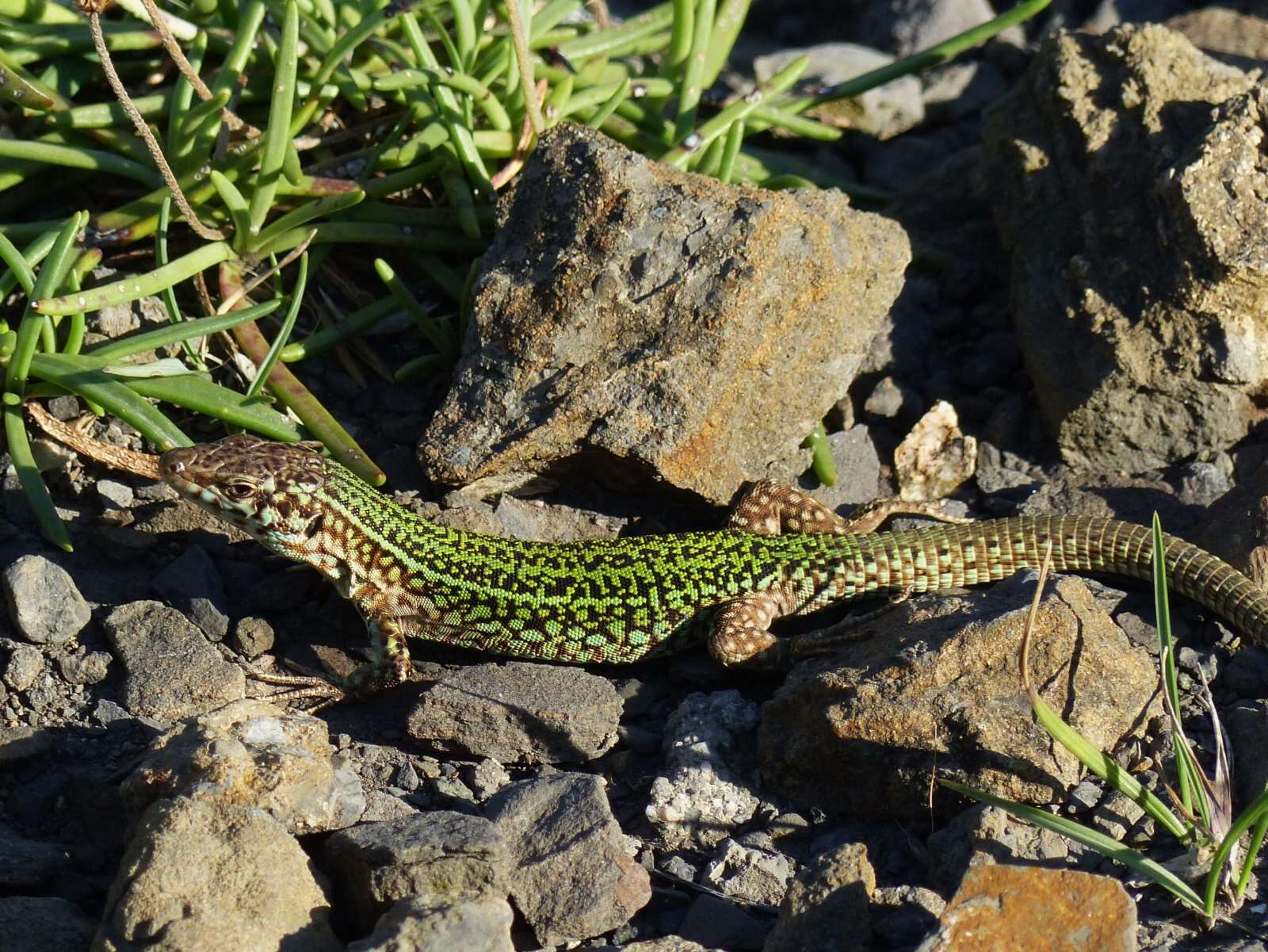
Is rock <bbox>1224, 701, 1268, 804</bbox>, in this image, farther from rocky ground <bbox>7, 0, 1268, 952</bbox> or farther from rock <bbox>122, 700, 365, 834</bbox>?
rock <bbox>122, 700, 365, 834</bbox>

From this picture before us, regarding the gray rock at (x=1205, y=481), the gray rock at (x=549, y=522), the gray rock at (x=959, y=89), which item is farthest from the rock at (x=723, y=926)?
the gray rock at (x=959, y=89)

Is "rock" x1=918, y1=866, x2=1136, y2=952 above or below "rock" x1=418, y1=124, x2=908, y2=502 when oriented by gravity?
below

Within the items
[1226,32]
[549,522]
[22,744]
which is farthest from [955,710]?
[1226,32]

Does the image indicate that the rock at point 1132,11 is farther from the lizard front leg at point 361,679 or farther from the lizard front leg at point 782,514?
the lizard front leg at point 361,679

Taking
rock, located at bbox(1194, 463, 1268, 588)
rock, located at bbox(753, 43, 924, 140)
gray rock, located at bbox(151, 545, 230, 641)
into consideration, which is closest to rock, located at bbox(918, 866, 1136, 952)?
rock, located at bbox(1194, 463, 1268, 588)

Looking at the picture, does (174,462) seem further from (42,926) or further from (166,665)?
(42,926)

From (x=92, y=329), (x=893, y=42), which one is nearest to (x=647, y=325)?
(x=92, y=329)
